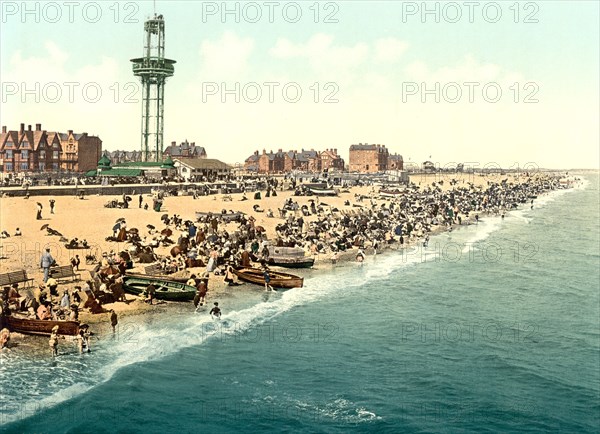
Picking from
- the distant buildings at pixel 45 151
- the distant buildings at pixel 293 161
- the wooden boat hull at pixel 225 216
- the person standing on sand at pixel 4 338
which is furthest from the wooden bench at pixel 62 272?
the distant buildings at pixel 293 161

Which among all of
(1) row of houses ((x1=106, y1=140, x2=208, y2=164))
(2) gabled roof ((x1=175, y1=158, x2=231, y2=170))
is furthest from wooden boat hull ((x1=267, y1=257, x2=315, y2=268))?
(1) row of houses ((x1=106, y1=140, x2=208, y2=164))

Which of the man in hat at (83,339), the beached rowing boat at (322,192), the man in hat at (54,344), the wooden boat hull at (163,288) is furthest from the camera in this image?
the beached rowing boat at (322,192)

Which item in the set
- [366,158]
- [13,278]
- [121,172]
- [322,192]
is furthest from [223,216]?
[366,158]

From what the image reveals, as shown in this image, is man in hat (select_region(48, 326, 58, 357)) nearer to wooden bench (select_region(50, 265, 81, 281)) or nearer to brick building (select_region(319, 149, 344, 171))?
wooden bench (select_region(50, 265, 81, 281))

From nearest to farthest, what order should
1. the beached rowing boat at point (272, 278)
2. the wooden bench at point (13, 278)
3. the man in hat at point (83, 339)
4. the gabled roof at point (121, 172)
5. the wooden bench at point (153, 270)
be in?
the man in hat at point (83, 339)
the wooden bench at point (13, 278)
the wooden bench at point (153, 270)
the beached rowing boat at point (272, 278)
the gabled roof at point (121, 172)

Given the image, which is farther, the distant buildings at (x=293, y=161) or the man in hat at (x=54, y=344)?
the distant buildings at (x=293, y=161)

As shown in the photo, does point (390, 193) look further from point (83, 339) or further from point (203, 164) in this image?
point (83, 339)

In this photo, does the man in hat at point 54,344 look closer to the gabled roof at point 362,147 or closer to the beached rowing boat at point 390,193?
the beached rowing boat at point 390,193
